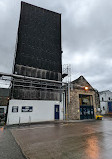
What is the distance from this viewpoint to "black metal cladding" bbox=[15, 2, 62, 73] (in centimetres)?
1794

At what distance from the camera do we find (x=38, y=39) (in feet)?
64.3

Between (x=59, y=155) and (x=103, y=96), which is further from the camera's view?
(x=103, y=96)

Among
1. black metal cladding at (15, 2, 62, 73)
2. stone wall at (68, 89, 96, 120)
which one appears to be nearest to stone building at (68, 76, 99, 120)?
stone wall at (68, 89, 96, 120)

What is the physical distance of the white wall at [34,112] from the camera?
573 inches

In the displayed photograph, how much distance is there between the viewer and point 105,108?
35.4 metres

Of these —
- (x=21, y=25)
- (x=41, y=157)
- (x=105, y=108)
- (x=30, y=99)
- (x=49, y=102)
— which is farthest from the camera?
(x=105, y=108)

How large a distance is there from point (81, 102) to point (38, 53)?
42.2 feet

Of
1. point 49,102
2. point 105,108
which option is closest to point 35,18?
point 49,102

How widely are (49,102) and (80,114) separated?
260 inches

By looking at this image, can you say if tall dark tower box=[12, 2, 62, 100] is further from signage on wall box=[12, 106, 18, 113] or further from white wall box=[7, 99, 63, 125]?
signage on wall box=[12, 106, 18, 113]

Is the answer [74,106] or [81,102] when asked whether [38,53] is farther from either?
[81,102]

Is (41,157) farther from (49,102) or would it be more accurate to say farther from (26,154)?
(49,102)

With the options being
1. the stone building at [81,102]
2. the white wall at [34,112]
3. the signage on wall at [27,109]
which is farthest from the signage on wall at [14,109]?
the stone building at [81,102]

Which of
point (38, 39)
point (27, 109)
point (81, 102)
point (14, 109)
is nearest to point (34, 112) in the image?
point (27, 109)
